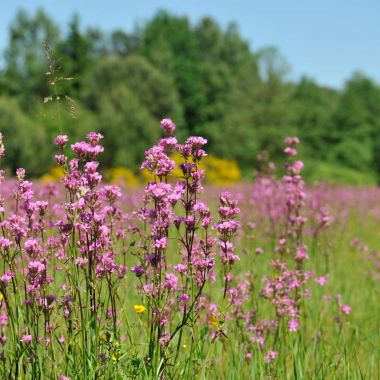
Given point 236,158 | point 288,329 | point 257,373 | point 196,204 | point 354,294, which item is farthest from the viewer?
point 236,158

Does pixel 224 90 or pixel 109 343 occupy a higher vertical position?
pixel 224 90

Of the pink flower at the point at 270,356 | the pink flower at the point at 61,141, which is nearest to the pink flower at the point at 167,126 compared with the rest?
the pink flower at the point at 61,141

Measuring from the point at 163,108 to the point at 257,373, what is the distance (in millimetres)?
41779

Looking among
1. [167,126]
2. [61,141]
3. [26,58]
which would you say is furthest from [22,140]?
[167,126]

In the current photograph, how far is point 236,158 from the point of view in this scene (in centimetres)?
4253

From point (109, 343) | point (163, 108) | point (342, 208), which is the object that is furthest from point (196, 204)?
point (163, 108)

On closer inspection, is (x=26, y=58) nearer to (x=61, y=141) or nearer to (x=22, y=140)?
(x=22, y=140)

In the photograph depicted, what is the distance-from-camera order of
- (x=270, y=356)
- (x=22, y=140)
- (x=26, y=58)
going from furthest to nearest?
(x=26, y=58), (x=22, y=140), (x=270, y=356)

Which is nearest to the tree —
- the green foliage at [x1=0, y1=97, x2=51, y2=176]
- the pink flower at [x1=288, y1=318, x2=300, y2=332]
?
the green foliage at [x1=0, y1=97, x2=51, y2=176]

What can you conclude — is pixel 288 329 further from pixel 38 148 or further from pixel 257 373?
pixel 38 148

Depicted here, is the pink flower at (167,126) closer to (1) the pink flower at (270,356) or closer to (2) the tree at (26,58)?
(1) the pink flower at (270,356)

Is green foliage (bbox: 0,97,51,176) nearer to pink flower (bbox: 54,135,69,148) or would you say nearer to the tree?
the tree

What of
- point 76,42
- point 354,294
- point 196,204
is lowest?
point 354,294

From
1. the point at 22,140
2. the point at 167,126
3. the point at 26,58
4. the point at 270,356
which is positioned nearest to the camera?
the point at 167,126
